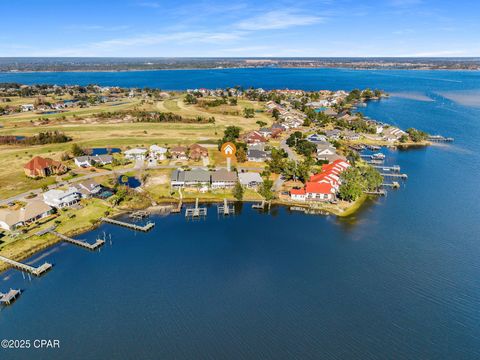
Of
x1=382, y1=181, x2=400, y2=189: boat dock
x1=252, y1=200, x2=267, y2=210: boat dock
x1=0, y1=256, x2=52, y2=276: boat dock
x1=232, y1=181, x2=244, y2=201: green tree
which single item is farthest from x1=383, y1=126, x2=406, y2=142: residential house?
x1=0, y1=256, x2=52, y2=276: boat dock

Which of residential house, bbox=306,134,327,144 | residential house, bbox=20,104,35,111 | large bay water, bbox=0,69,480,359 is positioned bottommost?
large bay water, bbox=0,69,480,359

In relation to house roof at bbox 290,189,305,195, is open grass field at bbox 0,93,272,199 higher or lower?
higher

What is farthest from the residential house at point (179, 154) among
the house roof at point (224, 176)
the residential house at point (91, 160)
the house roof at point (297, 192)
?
the house roof at point (297, 192)

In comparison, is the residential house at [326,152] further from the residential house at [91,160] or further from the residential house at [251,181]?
the residential house at [91,160]

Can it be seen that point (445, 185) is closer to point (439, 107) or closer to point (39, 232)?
point (39, 232)

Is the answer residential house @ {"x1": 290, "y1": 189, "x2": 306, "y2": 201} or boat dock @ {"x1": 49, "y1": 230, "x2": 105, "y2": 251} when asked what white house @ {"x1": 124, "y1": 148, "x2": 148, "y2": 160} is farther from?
residential house @ {"x1": 290, "y1": 189, "x2": 306, "y2": 201}
